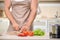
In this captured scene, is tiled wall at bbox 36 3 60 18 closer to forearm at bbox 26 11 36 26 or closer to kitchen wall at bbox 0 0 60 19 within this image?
kitchen wall at bbox 0 0 60 19

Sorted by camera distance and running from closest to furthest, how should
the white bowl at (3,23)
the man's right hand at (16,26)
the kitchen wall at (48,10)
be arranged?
the man's right hand at (16,26)
the white bowl at (3,23)
the kitchen wall at (48,10)

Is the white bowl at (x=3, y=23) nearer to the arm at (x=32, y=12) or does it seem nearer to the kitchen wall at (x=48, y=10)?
the kitchen wall at (x=48, y=10)

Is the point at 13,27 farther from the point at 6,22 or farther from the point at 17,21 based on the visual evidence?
the point at 6,22

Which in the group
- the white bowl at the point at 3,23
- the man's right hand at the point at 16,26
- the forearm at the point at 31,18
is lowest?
the white bowl at the point at 3,23

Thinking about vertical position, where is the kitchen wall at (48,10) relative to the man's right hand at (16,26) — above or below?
above

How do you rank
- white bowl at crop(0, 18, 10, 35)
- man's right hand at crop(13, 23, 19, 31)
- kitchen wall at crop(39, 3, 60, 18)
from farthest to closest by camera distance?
kitchen wall at crop(39, 3, 60, 18)
white bowl at crop(0, 18, 10, 35)
man's right hand at crop(13, 23, 19, 31)

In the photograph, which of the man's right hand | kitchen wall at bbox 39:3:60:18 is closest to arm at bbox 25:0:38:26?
the man's right hand

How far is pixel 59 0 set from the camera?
4371 mm

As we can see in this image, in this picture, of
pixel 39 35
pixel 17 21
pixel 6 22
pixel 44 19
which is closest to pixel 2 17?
pixel 6 22

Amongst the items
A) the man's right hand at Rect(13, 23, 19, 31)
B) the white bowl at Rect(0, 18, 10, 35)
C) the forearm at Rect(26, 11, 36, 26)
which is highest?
the forearm at Rect(26, 11, 36, 26)

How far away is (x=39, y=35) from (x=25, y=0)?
1.93 ft

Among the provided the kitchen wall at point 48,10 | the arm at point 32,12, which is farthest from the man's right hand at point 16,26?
the kitchen wall at point 48,10

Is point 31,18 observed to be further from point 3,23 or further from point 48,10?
point 48,10

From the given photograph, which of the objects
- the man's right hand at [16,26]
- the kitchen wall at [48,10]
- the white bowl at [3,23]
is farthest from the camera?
the kitchen wall at [48,10]
